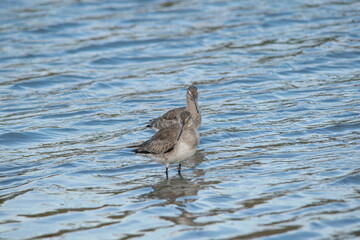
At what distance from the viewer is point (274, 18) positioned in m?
21.8

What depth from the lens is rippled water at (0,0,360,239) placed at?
7.54 meters

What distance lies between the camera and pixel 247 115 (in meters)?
12.7

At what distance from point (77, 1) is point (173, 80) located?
37.1 ft

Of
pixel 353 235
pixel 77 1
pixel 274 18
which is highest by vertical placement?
pixel 77 1

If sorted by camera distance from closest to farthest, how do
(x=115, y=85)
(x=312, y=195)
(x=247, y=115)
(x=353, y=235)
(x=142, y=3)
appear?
(x=353, y=235) → (x=312, y=195) → (x=247, y=115) → (x=115, y=85) → (x=142, y=3)

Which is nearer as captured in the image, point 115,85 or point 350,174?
point 350,174

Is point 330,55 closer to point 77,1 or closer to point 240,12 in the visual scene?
point 240,12

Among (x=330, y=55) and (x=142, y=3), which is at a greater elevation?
(x=142, y=3)

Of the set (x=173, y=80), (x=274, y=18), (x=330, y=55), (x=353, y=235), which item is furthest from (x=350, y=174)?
(x=274, y=18)

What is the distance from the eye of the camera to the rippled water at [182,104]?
7535 millimetres

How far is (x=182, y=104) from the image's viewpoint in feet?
46.3

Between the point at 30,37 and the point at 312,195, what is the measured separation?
49.1ft

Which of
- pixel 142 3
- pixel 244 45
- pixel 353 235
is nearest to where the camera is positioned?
pixel 353 235

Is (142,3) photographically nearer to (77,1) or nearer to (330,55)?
(77,1)
